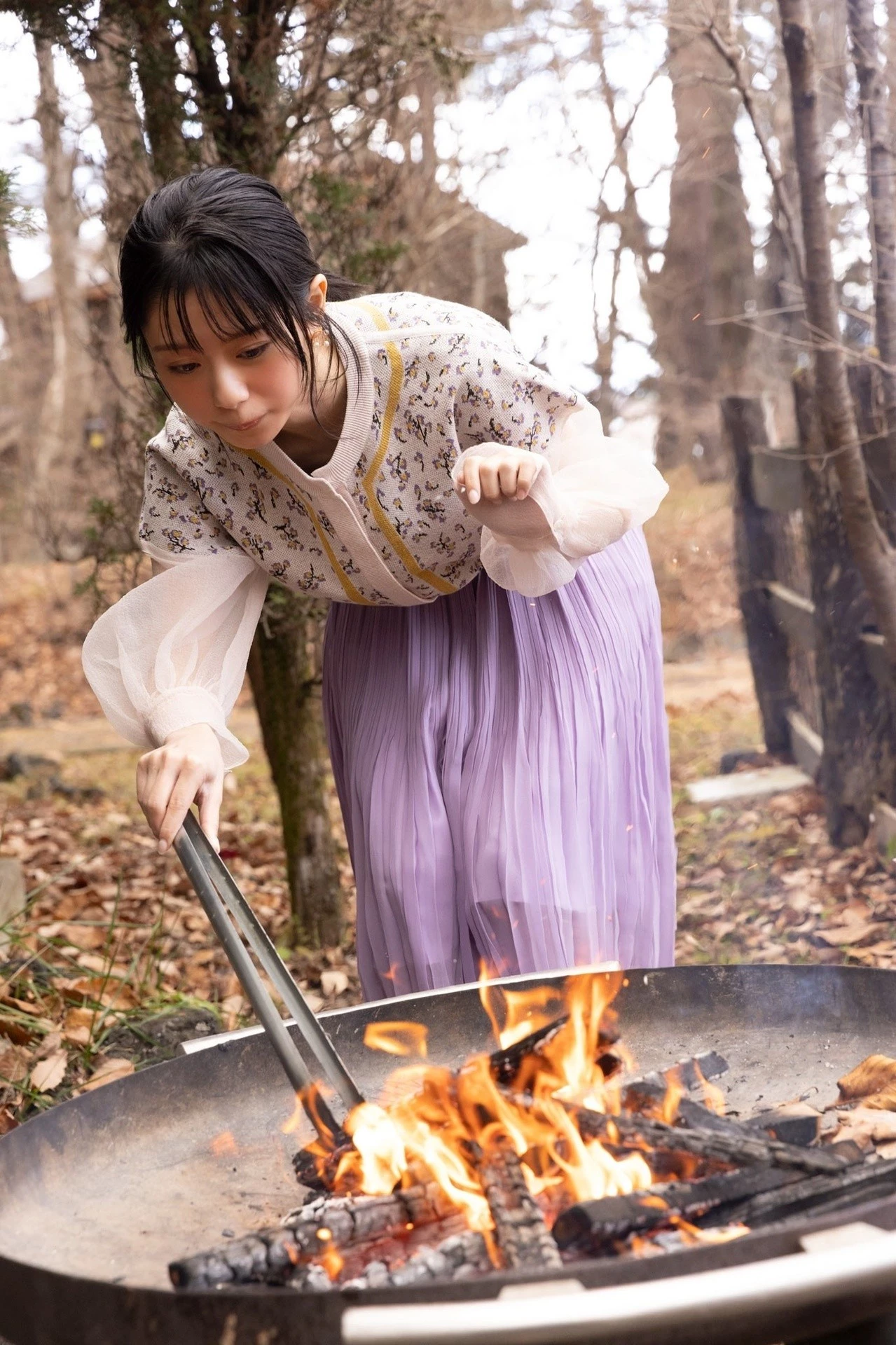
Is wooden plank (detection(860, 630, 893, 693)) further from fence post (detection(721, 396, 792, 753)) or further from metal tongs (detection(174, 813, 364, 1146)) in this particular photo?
metal tongs (detection(174, 813, 364, 1146))

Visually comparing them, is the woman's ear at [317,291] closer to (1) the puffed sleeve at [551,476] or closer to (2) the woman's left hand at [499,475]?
(1) the puffed sleeve at [551,476]

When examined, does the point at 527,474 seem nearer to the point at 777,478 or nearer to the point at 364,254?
the point at 364,254

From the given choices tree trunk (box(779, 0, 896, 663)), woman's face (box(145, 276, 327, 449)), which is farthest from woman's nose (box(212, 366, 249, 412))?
tree trunk (box(779, 0, 896, 663))

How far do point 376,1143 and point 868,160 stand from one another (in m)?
3.18

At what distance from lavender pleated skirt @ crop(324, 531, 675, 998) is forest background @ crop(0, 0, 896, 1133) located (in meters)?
0.78

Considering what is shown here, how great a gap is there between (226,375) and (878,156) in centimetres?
254

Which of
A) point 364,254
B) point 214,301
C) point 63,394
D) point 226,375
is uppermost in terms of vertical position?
point 63,394

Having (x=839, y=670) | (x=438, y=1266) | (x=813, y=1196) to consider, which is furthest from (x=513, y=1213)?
(x=839, y=670)

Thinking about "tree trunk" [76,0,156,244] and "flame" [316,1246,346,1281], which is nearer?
"flame" [316,1246,346,1281]

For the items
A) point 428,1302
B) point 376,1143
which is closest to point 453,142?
point 376,1143

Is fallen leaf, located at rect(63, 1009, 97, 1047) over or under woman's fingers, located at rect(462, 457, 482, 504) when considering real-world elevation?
under

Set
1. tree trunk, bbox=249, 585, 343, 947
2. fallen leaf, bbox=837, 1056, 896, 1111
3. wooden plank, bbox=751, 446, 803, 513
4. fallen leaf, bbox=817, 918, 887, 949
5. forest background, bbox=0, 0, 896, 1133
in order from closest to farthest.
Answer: fallen leaf, bbox=837, 1056, 896, 1111, forest background, bbox=0, 0, 896, 1133, fallen leaf, bbox=817, 918, 887, 949, tree trunk, bbox=249, 585, 343, 947, wooden plank, bbox=751, 446, 803, 513

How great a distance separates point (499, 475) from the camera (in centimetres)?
189

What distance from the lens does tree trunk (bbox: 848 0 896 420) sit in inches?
144
